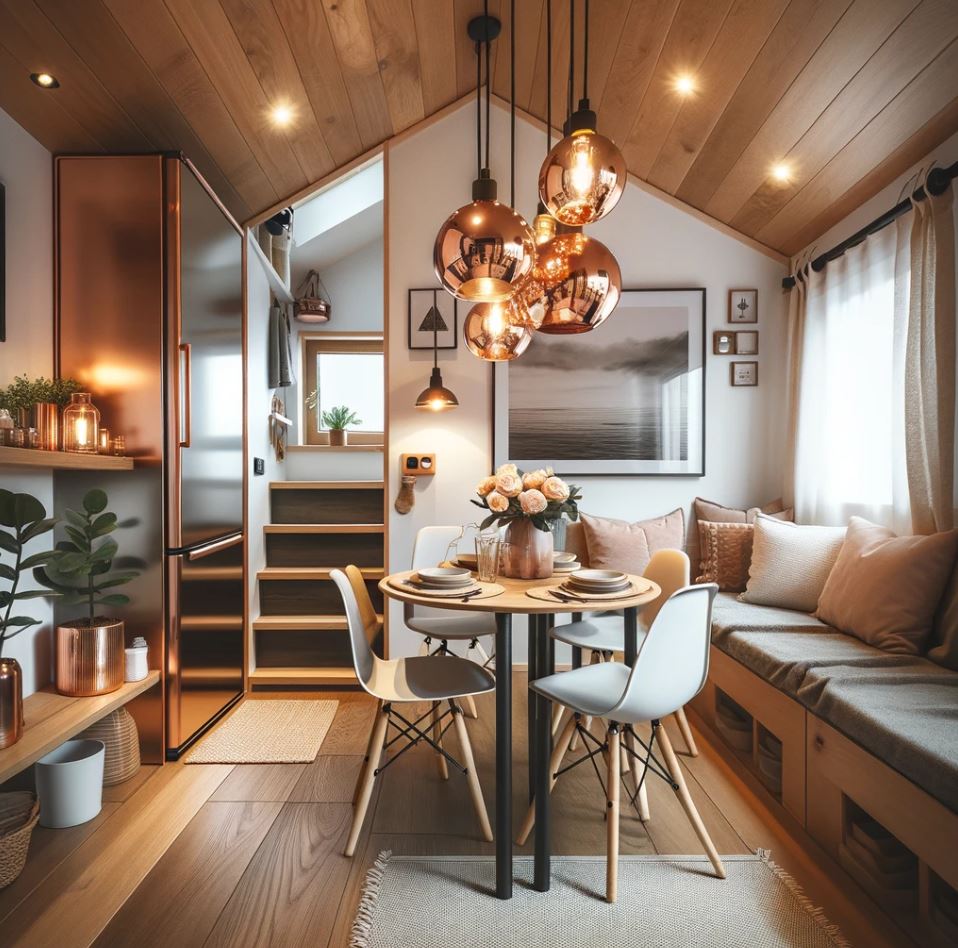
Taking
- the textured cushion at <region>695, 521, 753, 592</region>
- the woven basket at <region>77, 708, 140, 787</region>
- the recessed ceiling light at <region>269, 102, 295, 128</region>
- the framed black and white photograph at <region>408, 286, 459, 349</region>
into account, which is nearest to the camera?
the woven basket at <region>77, 708, 140, 787</region>

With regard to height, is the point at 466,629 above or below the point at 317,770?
above

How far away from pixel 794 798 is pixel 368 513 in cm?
281

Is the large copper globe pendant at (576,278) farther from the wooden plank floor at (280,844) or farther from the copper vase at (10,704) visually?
the copper vase at (10,704)

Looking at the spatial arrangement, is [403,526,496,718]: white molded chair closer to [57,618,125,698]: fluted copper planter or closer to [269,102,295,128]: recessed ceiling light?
[57,618,125,698]: fluted copper planter

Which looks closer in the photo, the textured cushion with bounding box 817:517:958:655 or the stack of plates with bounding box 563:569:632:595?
the stack of plates with bounding box 563:569:632:595

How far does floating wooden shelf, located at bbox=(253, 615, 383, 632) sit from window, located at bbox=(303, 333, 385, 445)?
92.4 inches

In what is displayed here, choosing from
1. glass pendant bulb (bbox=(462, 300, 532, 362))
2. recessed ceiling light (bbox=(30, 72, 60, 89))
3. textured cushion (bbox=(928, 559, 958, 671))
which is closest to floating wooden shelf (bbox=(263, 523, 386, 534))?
glass pendant bulb (bbox=(462, 300, 532, 362))

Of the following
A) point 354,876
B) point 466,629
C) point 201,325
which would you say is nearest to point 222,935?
point 354,876

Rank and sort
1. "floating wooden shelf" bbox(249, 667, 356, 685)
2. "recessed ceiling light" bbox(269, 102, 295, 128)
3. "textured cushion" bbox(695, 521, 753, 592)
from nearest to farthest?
"recessed ceiling light" bbox(269, 102, 295, 128), "textured cushion" bbox(695, 521, 753, 592), "floating wooden shelf" bbox(249, 667, 356, 685)

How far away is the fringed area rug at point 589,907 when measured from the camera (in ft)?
5.53

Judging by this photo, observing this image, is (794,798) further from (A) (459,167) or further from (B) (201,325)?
(A) (459,167)

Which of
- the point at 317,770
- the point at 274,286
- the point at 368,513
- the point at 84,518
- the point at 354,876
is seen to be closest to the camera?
the point at 354,876

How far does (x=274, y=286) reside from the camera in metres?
4.60

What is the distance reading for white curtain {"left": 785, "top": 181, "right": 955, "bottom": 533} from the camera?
2559mm
